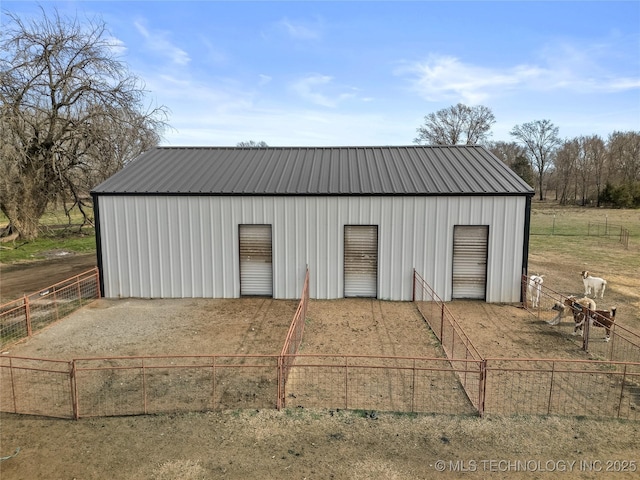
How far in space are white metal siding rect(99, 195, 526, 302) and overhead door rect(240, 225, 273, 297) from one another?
240mm

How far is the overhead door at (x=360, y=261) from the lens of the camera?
530 inches

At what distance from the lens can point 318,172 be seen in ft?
49.4

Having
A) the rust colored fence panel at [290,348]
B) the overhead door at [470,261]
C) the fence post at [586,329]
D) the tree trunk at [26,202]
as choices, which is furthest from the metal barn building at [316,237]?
the tree trunk at [26,202]

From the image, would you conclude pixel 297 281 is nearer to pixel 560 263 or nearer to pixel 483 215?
pixel 483 215

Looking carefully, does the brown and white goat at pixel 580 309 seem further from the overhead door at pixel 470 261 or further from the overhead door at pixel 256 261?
the overhead door at pixel 256 261

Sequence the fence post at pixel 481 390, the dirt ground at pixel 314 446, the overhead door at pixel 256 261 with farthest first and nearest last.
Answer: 1. the overhead door at pixel 256 261
2. the fence post at pixel 481 390
3. the dirt ground at pixel 314 446

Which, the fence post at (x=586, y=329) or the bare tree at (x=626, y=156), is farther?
the bare tree at (x=626, y=156)

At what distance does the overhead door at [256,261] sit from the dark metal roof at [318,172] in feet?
4.37

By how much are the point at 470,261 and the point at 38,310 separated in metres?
13.5

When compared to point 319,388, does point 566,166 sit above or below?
above

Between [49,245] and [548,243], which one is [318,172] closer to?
[548,243]

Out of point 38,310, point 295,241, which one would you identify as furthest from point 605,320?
point 38,310

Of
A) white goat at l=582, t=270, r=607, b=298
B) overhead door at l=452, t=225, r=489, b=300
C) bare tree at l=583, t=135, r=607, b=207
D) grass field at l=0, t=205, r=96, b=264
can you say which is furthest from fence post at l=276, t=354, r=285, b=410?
bare tree at l=583, t=135, r=607, b=207

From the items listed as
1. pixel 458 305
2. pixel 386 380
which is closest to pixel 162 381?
pixel 386 380
